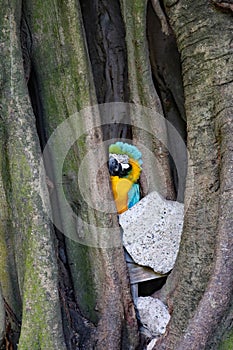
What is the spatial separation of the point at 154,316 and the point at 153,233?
291 millimetres

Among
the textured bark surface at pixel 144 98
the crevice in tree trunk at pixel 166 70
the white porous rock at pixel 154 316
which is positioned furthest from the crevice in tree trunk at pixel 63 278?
the crevice in tree trunk at pixel 166 70

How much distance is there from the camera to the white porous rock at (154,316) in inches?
62.2

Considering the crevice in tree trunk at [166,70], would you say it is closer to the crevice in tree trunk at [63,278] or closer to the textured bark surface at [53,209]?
the textured bark surface at [53,209]

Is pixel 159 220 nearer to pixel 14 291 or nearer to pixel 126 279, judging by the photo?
pixel 126 279

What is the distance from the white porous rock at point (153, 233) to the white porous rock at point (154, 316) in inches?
4.8

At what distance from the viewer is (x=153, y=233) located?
1.65 m

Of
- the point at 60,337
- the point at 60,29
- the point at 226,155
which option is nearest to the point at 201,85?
the point at 226,155

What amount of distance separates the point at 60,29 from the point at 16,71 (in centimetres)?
30

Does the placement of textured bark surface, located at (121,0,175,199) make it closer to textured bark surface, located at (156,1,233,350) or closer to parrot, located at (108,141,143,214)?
parrot, located at (108,141,143,214)

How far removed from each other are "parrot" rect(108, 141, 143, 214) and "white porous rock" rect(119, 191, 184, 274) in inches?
2.4

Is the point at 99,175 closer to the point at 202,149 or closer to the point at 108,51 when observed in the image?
the point at 202,149

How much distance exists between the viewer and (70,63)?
5.58 ft

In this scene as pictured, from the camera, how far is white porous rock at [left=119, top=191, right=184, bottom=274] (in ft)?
5.37

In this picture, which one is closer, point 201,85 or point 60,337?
point 60,337
